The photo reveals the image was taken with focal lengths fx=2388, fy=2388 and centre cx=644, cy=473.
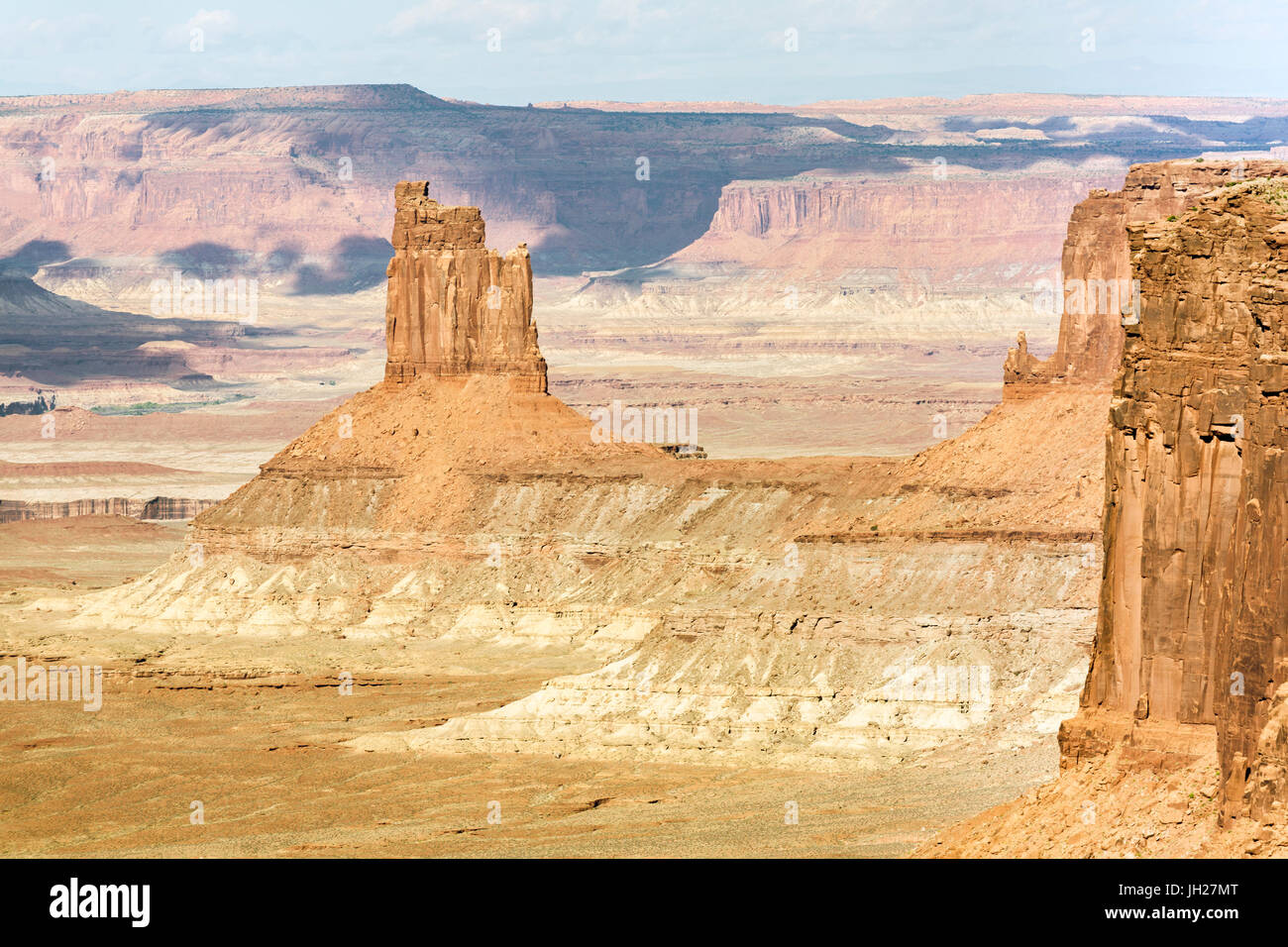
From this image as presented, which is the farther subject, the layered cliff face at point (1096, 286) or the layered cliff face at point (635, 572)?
the layered cliff face at point (1096, 286)

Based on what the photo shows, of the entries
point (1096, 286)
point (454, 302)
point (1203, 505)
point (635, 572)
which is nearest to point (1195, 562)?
point (1203, 505)

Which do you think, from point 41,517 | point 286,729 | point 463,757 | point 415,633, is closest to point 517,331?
point 415,633

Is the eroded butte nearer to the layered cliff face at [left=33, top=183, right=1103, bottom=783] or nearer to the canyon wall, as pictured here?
the layered cliff face at [left=33, top=183, right=1103, bottom=783]

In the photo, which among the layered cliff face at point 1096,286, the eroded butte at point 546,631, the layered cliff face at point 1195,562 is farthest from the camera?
the layered cliff face at point 1096,286

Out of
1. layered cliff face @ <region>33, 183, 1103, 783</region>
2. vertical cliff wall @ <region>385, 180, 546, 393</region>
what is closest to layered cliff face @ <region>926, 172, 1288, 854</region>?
layered cliff face @ <region>33, 183, 1103, 783</region>

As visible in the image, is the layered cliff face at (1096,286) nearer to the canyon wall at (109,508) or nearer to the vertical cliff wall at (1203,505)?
the vertical cliff wall at (1203,505)

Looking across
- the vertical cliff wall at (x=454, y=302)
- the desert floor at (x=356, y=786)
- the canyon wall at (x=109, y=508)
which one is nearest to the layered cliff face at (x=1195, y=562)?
the desert floor at (x=356, y=786)
